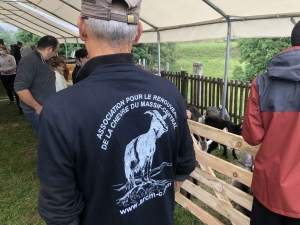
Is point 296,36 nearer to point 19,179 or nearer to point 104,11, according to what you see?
point 104,11

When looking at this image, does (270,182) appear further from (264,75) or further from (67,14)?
(67,14)

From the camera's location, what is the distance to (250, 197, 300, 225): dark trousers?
1471 mm

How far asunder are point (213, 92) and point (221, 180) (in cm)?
490

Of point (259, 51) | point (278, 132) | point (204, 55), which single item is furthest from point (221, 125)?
point (204, 55)

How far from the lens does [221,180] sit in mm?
2283

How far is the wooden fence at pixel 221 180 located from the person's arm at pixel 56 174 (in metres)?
1.46

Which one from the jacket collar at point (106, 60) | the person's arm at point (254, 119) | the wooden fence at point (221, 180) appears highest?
the jacket collar at point (106, 60)

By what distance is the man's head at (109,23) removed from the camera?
0.82 m

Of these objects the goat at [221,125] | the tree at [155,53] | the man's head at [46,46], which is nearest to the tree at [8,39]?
the tree at [155,53]

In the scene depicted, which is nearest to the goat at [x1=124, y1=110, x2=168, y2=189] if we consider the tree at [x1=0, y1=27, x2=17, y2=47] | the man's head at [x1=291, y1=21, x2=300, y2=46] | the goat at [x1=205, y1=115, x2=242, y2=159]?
the man's head at [x1=291, y1=21, x2=300, y2=46]

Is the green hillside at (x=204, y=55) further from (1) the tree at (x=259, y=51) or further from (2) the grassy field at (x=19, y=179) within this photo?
(2) the grassy field at (x=19, y=179)

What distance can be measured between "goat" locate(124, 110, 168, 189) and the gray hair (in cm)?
28

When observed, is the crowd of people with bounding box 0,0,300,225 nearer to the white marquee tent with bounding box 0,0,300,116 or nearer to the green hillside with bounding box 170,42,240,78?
the white marquee tent with bounding box 0,0,300,116

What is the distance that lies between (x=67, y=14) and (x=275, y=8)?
6.40m
